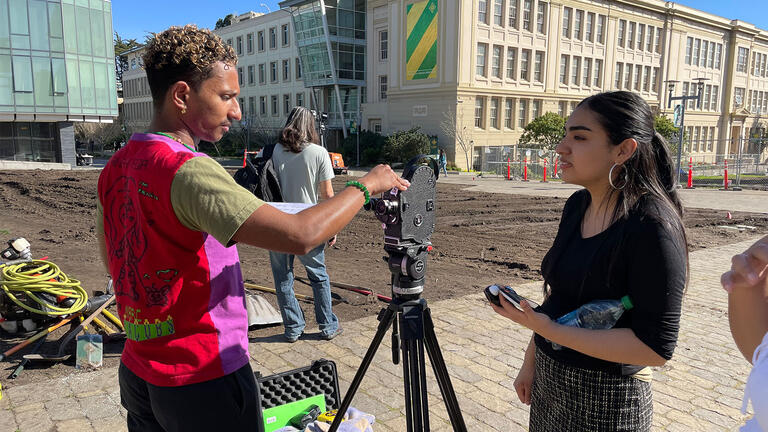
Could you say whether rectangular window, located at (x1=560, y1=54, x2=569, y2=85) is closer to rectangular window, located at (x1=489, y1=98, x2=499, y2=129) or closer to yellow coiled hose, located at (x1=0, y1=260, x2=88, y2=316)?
rectangular window, located at (x1=489, y1=98, x2=499, y2=129)

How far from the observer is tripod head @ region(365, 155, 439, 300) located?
2.26 m

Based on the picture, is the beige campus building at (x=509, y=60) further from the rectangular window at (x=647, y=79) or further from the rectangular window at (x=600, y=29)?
the rectangular window at (x=647, y=79)

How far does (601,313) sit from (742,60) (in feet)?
231

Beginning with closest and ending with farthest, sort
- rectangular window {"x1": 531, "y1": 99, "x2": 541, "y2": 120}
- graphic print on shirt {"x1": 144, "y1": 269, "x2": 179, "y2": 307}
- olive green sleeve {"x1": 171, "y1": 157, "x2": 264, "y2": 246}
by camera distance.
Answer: olive green sleeve {"x1": 171, "y1": 157, "x2": 264, "y2": 246}
graphic print on shirt {"x1": 144, "y1": 269, "x2": 179, "y2": 307}
rectangular window {"x1": 531, "y1": 99, "x2": 541, "y2": 120}

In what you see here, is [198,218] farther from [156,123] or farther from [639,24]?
[639,24]

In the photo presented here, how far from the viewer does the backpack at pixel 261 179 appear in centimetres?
471

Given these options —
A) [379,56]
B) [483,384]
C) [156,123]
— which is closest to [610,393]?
[156,123]

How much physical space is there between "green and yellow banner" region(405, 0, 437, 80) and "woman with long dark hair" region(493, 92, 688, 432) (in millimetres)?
37673

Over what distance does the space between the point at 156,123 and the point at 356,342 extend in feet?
11.7

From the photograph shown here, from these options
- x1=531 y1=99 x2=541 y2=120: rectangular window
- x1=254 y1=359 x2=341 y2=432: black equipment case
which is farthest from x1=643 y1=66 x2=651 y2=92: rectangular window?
x1=254 y1=359 x2=341 y2=432: black equipment case

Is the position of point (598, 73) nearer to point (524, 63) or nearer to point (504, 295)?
point (524, 63)

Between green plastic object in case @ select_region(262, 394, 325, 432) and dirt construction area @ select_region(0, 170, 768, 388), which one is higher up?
green plastic object in case @ select_region(262, 394, 325, 432)

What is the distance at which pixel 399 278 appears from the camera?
233cm

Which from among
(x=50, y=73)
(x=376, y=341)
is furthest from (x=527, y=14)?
(x=376, y=341)
